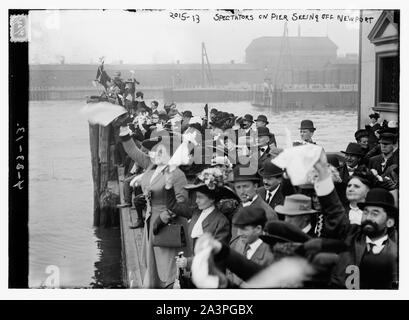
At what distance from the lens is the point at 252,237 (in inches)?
300

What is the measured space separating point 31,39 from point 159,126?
1.45m

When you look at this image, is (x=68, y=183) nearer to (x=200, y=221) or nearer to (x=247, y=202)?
(x=200, y=221)

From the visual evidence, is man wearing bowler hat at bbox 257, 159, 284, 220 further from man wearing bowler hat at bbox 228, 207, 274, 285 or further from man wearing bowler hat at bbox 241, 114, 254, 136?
man wearing bowler hat at bbox 241, 114, 254, 136

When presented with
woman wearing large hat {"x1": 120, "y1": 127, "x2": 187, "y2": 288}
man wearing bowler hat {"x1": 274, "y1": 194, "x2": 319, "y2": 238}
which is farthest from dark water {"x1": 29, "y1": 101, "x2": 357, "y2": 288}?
man wearing bowler hat {"x1": 274, "y1": 194, "x2": 319, "y2": 238}

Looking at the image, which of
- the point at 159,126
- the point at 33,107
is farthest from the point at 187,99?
the point at 33,107

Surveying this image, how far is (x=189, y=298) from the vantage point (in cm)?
806

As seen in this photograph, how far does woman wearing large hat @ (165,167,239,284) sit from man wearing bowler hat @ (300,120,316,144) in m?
0.92

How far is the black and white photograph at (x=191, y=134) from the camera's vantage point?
8055 mm

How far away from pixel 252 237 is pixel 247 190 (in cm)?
56

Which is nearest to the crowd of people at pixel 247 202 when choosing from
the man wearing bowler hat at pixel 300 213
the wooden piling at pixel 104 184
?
the man wearing bowler hat at pixel 300 213

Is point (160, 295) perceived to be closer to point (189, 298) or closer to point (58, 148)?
point (189, 298)

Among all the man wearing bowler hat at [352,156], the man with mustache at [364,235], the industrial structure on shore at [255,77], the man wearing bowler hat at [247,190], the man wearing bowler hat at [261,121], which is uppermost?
the industrial structure on shore at [255,77]

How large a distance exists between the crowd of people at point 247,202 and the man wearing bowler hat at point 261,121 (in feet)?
0.04

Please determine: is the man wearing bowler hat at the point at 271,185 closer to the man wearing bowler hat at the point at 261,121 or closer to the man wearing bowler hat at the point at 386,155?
the man wearing bowler hat at the point at 261,121
